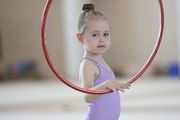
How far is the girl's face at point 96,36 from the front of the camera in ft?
3.24

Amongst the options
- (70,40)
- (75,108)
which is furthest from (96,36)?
(70,40)

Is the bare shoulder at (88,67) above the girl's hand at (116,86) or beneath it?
above

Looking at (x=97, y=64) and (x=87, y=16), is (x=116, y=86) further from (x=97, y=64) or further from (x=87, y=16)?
(x=87, y=16)

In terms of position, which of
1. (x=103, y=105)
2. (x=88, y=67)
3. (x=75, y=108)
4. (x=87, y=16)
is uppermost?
(x=87, y=16)

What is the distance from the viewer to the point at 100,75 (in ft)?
3.26

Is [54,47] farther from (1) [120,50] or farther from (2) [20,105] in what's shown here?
(2) [20,105]

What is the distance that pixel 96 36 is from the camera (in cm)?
100

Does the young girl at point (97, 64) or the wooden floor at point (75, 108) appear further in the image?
the wooden floor at point (75, 108)

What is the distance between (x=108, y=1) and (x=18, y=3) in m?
1.21

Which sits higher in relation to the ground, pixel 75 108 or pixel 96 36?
pixel 96 36

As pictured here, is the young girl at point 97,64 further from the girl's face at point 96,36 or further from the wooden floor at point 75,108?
the wooden floor at point 75,108

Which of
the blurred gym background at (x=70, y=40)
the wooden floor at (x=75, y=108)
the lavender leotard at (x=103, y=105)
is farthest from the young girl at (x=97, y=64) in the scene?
the blurred gym background at (x=70, y=40)

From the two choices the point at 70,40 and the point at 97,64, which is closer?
the point at 97,64

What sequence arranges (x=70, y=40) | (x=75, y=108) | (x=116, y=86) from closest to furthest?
1. (x=116, y=86)
2. (x=75, y=108)
3. (x=70, y=40)
